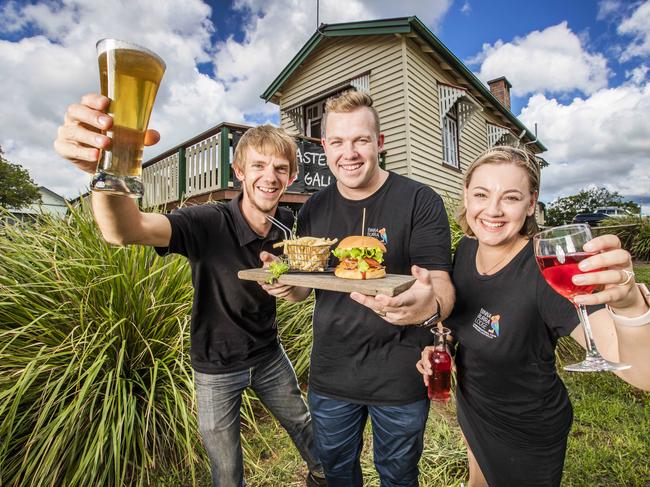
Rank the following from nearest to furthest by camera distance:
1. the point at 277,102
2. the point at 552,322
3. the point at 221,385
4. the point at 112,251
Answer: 1. the point at 552,322
2. the point at 221,385
3. the point at 112,251
4. the point at 277,102

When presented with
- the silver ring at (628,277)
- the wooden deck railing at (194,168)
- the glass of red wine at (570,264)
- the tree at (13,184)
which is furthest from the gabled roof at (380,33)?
the tree at (13,184)

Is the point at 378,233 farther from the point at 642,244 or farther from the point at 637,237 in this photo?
the point at 637,237

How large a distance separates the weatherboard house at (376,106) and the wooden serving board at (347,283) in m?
5.88

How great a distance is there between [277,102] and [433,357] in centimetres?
1328

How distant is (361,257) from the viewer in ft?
5.66

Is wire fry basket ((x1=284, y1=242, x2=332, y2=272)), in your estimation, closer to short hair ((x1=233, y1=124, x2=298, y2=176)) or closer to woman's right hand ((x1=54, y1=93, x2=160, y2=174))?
short hair ((x1=233, y1=124, x2=298, y2=176))

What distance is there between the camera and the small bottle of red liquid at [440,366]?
1666 millimetres

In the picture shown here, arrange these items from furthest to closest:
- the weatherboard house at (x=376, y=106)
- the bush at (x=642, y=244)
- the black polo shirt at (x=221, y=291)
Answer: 1. the bush at (x=642, y=244)
2. the weatherboard house at (x=376, y=106)
3. the black polo shirt at (x=221, y=291)

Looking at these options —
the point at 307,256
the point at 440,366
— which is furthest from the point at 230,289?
the point at 440,366

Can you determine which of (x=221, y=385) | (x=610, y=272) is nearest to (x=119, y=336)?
(x=221, y=385)

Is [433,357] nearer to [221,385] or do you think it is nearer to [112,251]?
[221,385]

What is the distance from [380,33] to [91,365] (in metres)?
10.4

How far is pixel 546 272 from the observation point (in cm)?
114

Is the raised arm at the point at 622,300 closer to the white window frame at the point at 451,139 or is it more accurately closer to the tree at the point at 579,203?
the white window frame at the point at 451,139
